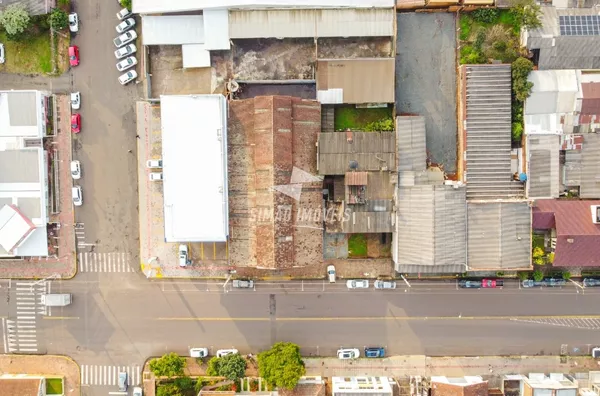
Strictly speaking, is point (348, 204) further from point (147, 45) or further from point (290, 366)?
point (147, 45)

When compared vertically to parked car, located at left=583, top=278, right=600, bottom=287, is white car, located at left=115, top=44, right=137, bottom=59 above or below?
above

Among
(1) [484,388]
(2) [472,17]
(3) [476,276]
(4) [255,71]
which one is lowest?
(1) [484,388]

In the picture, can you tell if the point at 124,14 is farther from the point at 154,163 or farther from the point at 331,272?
the point at 331,272

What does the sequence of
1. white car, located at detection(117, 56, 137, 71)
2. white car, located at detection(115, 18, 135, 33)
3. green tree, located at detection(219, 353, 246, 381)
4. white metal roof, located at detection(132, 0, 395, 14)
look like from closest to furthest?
white metal roof, located at detection(132, 0, 395, 14) < green tree, located at detection(219, 353, 246, 381) < white car, located at detection(115, 18, 135, 33) < white car, located at detection(117, 56, 137, 71)

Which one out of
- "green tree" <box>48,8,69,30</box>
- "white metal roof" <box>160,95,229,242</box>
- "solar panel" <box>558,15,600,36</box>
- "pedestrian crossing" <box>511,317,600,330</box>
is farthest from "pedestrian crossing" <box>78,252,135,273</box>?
"solar panel" <box>558,15,600,36</box>

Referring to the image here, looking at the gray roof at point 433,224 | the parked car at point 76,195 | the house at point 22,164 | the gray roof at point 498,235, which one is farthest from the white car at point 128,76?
the gray roof at point 498,235

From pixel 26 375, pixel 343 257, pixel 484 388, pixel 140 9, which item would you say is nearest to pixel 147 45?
pixel 140 9

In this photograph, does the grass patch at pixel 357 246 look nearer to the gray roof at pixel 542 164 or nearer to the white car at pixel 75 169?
the gray roof at pixel 542 164

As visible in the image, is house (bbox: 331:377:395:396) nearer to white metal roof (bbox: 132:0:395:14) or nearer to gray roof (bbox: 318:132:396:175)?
gray roof (bbox: 318:132:396:175)
